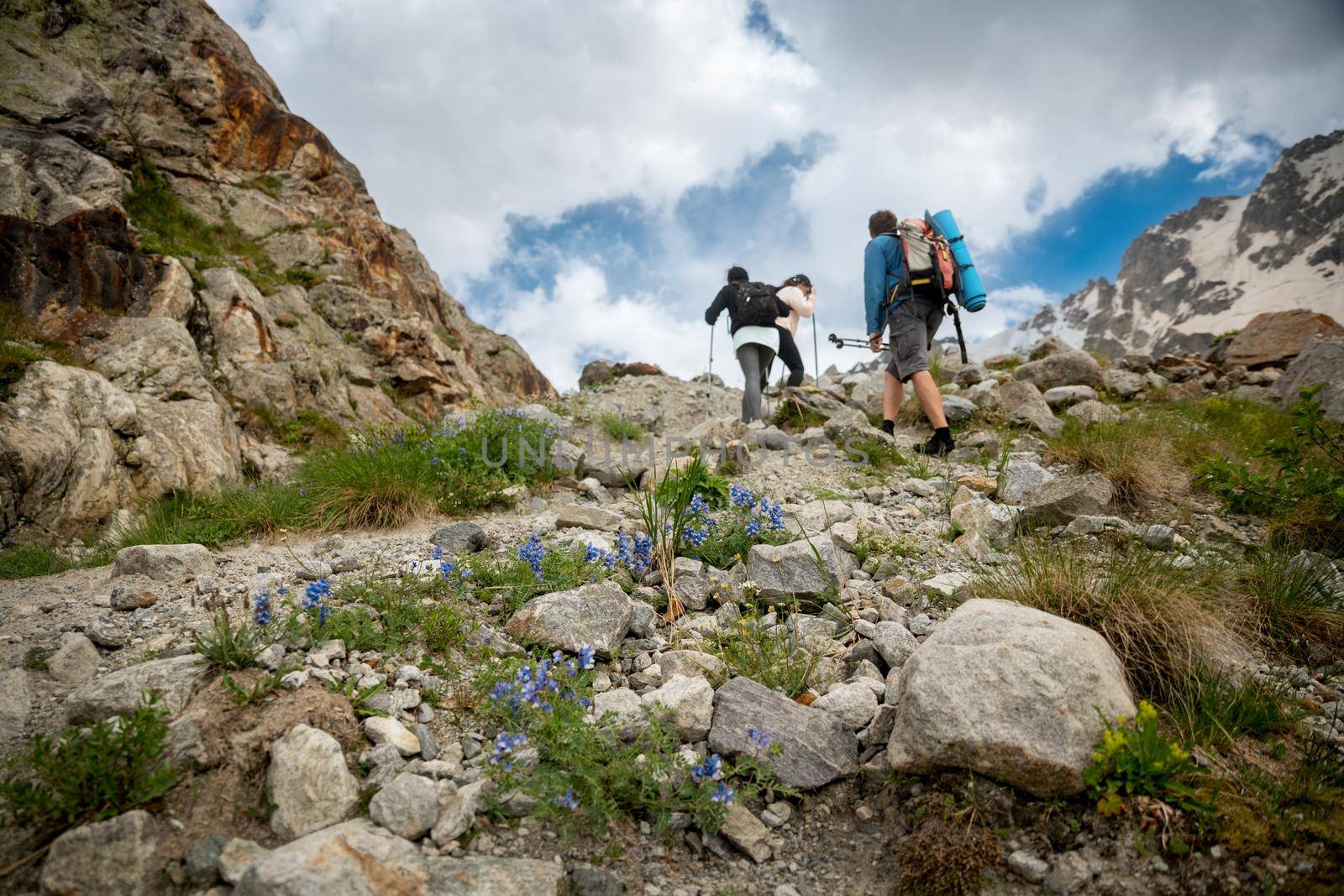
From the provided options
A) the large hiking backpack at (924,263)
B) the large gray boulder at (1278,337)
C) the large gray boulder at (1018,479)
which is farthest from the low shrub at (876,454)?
the large gray boulder at (1278,337)

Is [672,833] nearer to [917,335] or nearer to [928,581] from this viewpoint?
[928,581]

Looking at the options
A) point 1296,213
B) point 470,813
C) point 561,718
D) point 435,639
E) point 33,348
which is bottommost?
point 470,813

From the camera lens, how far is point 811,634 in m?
3.64

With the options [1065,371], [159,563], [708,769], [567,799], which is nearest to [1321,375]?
[1065,371]

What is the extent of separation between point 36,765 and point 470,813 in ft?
4.77

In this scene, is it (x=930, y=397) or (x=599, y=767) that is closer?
(x=599, y=767)

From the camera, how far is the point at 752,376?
10.8 m

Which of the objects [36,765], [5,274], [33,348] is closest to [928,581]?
[36,765]

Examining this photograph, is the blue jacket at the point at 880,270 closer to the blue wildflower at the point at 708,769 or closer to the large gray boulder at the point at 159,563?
the blue wildflower at the point at 708,769

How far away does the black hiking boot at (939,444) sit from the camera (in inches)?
305

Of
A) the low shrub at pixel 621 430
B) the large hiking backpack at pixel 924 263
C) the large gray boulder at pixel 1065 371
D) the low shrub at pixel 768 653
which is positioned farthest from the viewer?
the large gray boulder at pixel 1065 371

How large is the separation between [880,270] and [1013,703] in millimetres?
6897

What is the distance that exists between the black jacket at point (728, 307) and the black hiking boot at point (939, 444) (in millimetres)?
4100

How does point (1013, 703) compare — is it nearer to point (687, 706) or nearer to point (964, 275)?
point (687, 706)
